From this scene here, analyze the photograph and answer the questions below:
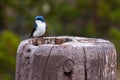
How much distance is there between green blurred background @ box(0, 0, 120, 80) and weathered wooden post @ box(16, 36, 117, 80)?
250 inches

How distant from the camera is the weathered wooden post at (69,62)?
2205 millimetres

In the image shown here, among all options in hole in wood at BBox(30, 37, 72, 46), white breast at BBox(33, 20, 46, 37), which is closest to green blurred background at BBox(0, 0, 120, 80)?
white breast at BBox(33, 20, 46, 37)

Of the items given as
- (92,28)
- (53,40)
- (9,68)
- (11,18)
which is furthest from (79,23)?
(53,40)

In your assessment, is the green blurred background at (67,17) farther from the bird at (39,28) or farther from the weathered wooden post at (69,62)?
the weathered wooden post at (69,62)

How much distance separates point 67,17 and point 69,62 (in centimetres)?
724

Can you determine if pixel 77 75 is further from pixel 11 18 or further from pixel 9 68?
pixel 11 18

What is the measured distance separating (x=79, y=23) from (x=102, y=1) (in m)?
0.60

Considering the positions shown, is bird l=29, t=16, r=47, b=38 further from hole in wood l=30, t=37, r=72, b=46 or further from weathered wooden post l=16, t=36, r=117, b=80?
weathered wooden post l=16, t=36, r=117, b=80

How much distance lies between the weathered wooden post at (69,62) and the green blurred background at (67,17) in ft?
20.9

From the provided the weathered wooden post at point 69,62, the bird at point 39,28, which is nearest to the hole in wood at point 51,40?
the weathered wooden post at point 69,62

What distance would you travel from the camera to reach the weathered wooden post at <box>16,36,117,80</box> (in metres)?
2.21

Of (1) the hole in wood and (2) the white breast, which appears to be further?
(2) the white breast

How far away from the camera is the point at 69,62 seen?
86.7 inches

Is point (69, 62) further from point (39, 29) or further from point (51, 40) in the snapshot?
point (39, 29)
